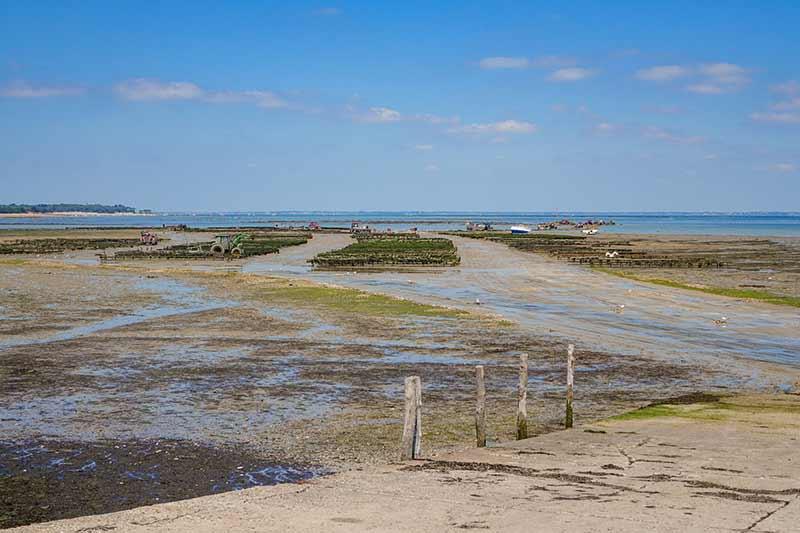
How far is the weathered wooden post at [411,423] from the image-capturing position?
50.9 feet

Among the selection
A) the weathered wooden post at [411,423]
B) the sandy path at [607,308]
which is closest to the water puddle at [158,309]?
the sandy path at [607,308]

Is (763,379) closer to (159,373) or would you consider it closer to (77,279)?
(159,373)

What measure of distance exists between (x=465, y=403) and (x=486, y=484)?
25.2ft

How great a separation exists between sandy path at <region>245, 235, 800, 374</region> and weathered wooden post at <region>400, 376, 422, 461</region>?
15.4 meters

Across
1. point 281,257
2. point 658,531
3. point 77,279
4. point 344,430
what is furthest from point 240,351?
point 281,257

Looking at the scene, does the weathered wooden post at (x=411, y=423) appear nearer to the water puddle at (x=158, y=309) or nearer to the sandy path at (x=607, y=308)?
the sandy path at (x=607, y=308)

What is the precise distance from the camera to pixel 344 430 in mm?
18578

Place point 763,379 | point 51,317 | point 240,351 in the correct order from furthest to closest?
1. point 51,317
2. point 240,351
3. point 763,379

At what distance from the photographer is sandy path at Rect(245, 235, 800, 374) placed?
31.0m

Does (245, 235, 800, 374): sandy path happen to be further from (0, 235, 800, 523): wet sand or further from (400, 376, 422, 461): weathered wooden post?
Answer: (400, 376, 422, 461): weathered wooden post

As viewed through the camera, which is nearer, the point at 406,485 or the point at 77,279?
the point at 406,485

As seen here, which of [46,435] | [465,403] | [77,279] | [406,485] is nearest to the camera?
[406,485]

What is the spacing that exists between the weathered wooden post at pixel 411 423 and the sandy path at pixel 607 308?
15422mm

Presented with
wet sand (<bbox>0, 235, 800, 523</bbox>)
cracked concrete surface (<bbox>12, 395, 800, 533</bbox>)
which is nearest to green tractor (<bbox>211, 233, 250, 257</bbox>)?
wet sand (<bbox>0, 235, 800, 523</bbox>)
